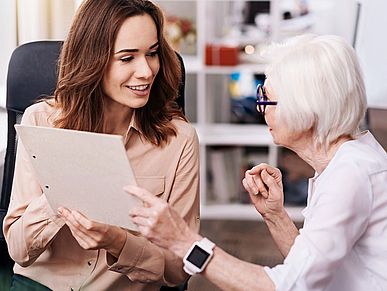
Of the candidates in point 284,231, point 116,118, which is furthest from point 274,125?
point 116,118

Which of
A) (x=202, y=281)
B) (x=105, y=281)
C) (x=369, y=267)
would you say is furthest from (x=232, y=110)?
(x=369, y=267)

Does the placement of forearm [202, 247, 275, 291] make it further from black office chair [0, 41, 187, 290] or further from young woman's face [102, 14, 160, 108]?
black office chair [0, 41, 187, 290]

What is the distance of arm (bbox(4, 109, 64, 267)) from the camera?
178cm

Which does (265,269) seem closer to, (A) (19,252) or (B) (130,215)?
(B) (130,215)

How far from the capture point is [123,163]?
147 cm

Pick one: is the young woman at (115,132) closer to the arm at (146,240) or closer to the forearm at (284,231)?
the arm at (146,240)

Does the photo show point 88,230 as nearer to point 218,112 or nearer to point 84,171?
point 84,171

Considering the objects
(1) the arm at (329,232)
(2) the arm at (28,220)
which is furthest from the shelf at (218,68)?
(1) the arm at (329,232)

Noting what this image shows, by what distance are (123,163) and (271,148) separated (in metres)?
2.64

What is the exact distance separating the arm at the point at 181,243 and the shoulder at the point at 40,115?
0.54 metres

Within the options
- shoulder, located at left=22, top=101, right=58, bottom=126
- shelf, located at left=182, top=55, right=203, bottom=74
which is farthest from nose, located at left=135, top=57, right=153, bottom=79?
shelf, located at left=182, top=55, right=203, bottom=74

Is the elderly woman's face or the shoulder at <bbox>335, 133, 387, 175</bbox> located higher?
the elderly woman's face

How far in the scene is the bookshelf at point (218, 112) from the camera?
395 centimetres

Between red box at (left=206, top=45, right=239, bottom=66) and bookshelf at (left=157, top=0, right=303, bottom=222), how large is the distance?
0.03 m
